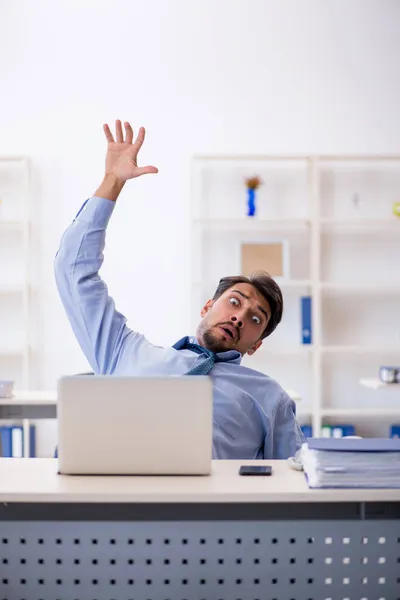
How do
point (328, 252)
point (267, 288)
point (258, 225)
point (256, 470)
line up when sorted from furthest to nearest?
point (328, 252) → point (258, 225) → point (267, 288) → point (256, 470)

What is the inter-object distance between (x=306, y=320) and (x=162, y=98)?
1813mm

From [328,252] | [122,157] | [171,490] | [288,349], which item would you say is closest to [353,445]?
[171,490]

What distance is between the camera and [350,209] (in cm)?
503

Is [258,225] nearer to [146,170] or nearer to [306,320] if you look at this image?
[306,320]

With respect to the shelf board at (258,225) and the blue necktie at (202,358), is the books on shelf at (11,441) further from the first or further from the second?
the blue necktie at (202,358)

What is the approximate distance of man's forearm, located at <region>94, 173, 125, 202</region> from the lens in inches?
83.4

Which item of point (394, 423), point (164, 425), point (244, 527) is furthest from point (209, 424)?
point (394, 423)

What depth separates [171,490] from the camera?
4.58 ft

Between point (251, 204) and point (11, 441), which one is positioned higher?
point (251, 204)

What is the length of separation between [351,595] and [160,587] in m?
0.38

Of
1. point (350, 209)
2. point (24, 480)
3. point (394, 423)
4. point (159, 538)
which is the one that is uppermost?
point (350, 209)

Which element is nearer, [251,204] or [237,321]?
[237,321]

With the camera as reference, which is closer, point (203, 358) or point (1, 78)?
point (203, 358)

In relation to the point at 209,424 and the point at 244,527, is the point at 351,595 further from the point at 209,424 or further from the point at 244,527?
the point at 209,424
